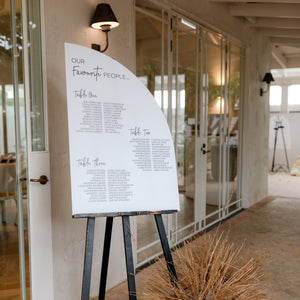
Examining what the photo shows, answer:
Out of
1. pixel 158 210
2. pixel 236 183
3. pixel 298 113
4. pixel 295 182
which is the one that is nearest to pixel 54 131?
pixel 158 210

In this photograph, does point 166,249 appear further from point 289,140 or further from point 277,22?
point 289,140

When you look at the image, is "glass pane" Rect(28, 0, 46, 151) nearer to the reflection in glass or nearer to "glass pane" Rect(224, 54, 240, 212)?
the reflection in glass

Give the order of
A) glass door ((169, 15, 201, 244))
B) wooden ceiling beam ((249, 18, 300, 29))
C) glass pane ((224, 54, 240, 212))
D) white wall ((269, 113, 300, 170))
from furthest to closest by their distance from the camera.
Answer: white wall ((269, 113, 300, 170))
glass pane ((224, 54, 240, 212))
wooden ceiling beam ((249, 18, 300, 29))
glass door ((169, 15, 201, 244))

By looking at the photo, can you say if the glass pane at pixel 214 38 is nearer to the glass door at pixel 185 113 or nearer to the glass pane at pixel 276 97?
the glass door at pixel 185 113

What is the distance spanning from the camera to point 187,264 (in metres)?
1.90

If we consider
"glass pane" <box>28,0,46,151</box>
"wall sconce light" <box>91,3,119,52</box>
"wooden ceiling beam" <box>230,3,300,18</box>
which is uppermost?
"wooden ceiling beam" <box>230,3,300,18</box>

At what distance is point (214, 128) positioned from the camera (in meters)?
4.48

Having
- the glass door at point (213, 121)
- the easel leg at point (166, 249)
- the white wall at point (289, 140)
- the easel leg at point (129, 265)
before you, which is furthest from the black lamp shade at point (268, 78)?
the white wall at point (289, 140)

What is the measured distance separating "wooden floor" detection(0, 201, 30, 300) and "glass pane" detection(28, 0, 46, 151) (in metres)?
0.42

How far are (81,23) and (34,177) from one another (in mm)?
1091

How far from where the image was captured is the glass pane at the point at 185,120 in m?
3.59

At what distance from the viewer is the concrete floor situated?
2746 mm

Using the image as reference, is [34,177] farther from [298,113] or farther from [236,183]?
[298,113]

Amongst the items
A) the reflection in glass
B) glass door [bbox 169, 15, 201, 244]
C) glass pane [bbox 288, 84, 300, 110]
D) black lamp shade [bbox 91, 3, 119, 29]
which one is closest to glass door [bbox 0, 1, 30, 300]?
black lamp shade [bbox 91, 3, 119, 29]
